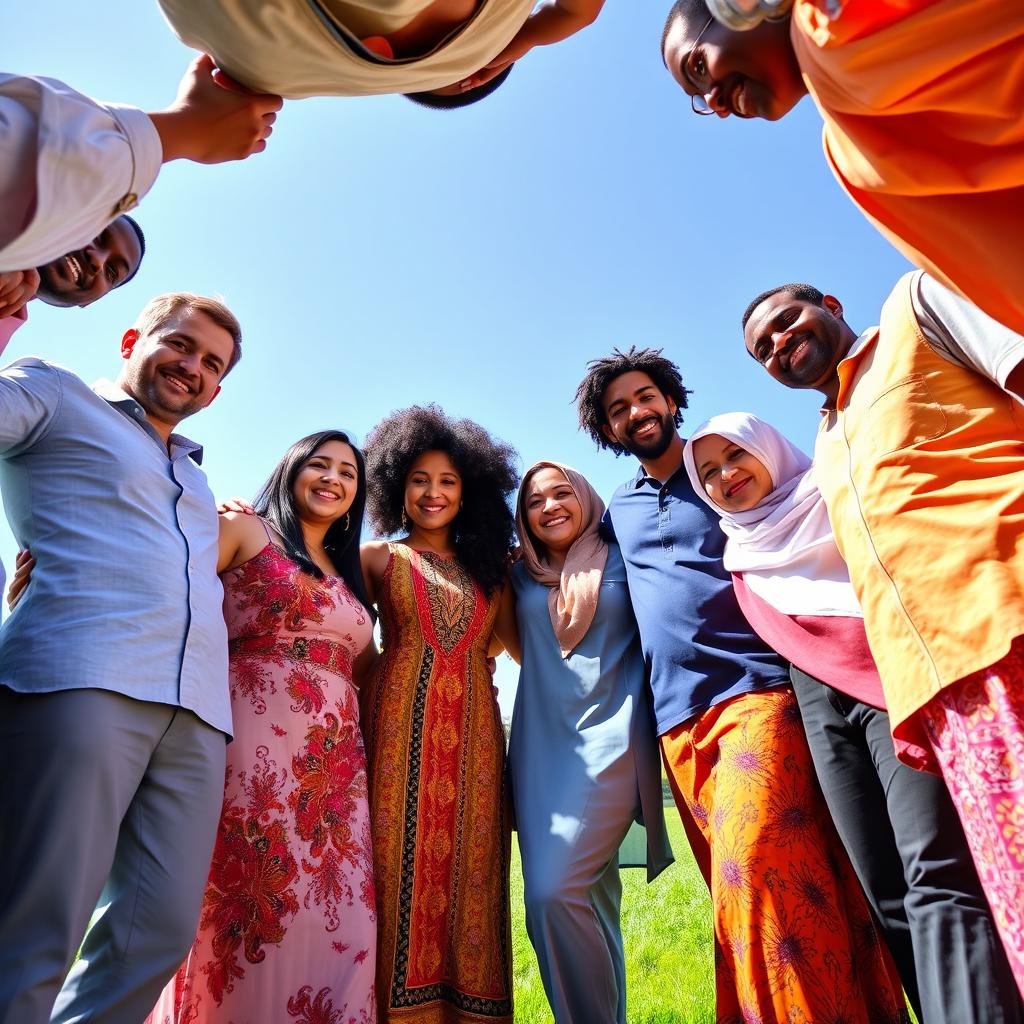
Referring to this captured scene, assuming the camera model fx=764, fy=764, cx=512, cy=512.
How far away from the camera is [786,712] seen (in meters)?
2.83

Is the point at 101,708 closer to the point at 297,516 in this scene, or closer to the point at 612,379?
the point at 297,516

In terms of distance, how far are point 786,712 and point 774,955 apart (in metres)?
0.80

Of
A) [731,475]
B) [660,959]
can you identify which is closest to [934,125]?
[731,475]

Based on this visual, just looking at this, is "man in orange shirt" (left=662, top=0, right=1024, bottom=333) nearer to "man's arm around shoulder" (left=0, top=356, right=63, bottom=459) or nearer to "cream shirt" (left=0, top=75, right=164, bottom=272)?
"cream shirt" (left=0, top=75, right=164, bottom=272)

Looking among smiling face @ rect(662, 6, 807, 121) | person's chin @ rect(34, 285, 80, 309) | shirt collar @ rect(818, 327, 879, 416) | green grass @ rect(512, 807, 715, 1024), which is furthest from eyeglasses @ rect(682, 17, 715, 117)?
green grass @ rect(512, 807, 715, 1024)

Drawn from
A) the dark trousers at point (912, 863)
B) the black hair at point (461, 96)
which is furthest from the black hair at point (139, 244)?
the dark trousers at point (912, 863)

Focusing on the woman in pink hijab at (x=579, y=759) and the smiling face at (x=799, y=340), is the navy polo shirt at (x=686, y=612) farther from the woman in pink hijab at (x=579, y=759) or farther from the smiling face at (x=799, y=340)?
the smiling face at (x=799, y=340)

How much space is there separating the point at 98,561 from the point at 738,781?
7.41 ft

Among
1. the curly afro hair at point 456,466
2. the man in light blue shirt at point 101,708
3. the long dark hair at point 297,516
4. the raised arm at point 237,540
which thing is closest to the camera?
the man in light blue shirt at point 101,708

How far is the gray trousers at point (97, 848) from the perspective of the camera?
1963 mm

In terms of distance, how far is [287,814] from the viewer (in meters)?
2.80

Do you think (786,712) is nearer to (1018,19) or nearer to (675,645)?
(675,645)

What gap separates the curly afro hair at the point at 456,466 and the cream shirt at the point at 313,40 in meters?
2.81

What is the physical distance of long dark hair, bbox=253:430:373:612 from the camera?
353cm
